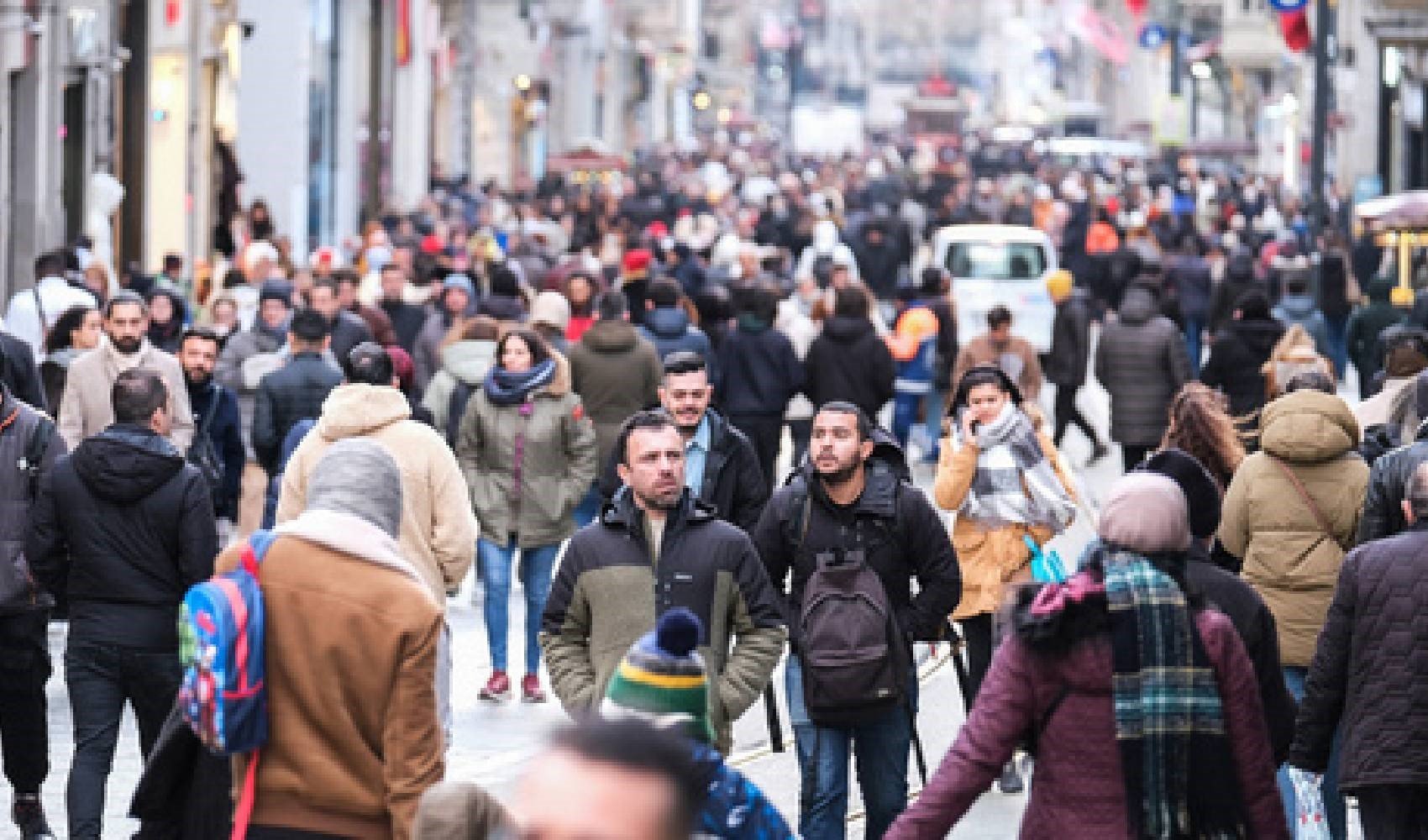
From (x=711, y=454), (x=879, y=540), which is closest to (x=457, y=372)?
(x=711, y=454)

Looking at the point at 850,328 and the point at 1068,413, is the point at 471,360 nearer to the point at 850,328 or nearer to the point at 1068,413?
the point at 850,328

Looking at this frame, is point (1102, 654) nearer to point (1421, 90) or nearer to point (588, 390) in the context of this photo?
point (588, 390)

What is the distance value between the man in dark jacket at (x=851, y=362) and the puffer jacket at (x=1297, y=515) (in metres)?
9.06

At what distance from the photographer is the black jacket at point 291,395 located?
51.0 feet

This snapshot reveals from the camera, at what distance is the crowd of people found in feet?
22.3

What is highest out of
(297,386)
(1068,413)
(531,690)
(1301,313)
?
(1301,313)

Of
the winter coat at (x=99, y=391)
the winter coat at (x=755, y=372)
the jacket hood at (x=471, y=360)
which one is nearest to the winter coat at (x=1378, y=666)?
the winter coat at (x=99, y=391)

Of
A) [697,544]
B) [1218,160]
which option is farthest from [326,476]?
[1218,160]

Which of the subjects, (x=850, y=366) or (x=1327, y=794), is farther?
(x=850, y=366)

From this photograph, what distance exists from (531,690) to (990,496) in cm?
317

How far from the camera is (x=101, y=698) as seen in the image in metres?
9.70

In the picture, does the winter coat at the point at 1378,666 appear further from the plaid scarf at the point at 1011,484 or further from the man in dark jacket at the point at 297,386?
the man in dark jacket at the point at 297,386

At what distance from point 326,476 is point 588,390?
30.4 ft

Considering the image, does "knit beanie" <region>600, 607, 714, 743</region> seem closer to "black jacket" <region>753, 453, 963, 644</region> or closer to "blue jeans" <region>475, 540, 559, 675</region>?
"black jacket" <region>753, 453, 963, 644</region>
